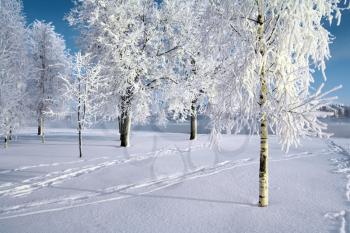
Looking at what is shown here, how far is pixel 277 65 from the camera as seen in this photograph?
8.51 meters

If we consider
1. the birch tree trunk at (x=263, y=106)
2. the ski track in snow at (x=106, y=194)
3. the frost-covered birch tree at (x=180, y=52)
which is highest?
the frost-covered birch tree at (x=180, y=52)

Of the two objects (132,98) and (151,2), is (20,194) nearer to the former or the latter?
(132,98)

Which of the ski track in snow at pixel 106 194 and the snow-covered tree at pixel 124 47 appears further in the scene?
the snow-covered tree at pixel 124 47

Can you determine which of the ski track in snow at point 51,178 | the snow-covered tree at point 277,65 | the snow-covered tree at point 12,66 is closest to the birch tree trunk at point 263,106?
the snow-covered tree at point 277,65

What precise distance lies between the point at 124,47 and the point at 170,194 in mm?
11962

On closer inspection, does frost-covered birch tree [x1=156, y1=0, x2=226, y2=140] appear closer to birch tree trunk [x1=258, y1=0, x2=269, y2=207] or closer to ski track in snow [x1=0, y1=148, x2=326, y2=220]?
ski track in snow [x1=0, y1=148, x2=326, y2=220]

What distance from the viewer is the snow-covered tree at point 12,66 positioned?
19250 millimetres

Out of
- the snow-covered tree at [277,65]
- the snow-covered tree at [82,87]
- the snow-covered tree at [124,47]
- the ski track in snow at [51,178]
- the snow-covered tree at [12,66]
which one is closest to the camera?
the snow-covered tree at [277,65]

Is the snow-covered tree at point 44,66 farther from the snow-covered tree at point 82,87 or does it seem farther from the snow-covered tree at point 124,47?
the snow-covered tree at point 82,87

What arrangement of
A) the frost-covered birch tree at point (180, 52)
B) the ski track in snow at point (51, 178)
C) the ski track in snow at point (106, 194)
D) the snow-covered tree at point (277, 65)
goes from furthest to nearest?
the frost-covered birch tree at point (180, 52)
the ski track in snow at point (51, 178)
the ski track in snow at point (106, 194)
the snow-covered tree at point (277, 65)

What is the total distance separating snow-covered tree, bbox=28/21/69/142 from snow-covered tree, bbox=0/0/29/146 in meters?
4.46

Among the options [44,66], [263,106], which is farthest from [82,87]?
[44,66]

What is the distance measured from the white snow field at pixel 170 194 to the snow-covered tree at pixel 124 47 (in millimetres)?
4157

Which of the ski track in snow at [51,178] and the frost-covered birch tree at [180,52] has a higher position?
the frost-covered birch tree at [180,52]
